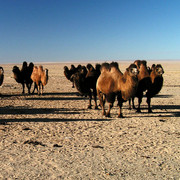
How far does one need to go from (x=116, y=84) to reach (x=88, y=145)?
126 inches

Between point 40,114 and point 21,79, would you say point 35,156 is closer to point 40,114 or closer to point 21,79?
point 40,114

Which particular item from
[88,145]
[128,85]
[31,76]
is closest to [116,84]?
[128,85]

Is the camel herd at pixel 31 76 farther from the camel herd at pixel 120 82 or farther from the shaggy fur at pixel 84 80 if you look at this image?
the camel herd at pixel 120 82

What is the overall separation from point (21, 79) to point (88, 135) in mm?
10593

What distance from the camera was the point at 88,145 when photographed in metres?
A: 6.23

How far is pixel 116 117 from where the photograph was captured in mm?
9430

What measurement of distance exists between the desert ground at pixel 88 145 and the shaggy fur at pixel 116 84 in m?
0.82

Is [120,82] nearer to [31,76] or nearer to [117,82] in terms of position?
[117,82]

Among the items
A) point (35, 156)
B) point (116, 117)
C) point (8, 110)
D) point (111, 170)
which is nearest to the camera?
point (111, 170)

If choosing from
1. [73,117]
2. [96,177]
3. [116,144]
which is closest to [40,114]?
[73,117]

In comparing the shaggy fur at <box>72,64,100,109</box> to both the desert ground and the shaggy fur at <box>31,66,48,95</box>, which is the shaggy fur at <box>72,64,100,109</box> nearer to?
the desert ground

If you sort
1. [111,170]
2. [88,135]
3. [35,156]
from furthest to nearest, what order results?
[88,135], [35,156], [111,170]

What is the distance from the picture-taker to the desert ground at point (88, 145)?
15.5 feet

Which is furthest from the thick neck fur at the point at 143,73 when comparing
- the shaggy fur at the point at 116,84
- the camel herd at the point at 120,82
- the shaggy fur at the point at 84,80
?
the shaggy fur at the point at 84,80
